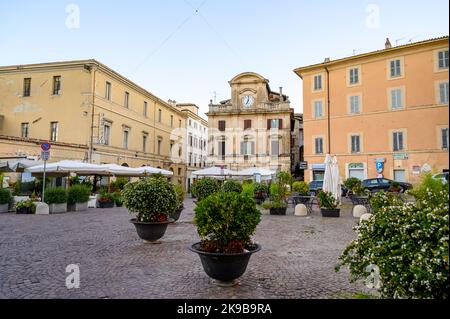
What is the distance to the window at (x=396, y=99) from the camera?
2412 cm

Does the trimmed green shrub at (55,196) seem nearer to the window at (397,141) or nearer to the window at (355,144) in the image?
the window at (355,144)

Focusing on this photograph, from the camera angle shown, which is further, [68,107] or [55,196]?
[68,107]

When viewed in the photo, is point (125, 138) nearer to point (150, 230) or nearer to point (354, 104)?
point (354, 104)

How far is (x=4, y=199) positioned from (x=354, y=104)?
2493 centimetres

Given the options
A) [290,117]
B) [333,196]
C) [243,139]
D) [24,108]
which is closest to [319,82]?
[290,117]

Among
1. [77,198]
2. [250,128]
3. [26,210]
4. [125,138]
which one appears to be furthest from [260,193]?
[250,128]

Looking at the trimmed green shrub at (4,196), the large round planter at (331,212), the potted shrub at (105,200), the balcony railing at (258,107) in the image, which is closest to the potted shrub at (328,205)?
the large round planter at (331,212)

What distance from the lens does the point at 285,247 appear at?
6.65 metres

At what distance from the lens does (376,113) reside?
25.7 metres

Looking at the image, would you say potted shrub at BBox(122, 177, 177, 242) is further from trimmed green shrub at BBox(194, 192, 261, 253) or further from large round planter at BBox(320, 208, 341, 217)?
large round planter at BBox(320, 208, 341, 217)

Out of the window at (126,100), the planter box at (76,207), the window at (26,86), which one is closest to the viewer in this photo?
the planter box at (76,207)

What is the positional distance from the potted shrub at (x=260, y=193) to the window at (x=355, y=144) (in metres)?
11.8

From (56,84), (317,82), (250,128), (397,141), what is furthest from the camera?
(250,128)
